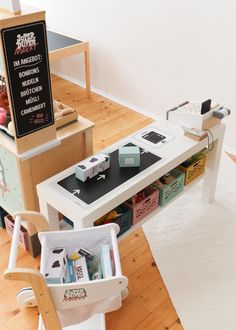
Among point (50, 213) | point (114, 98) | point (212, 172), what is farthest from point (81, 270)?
point (114, 98)

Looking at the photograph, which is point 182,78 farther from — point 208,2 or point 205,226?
point 205,226

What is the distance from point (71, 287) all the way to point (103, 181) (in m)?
0.53

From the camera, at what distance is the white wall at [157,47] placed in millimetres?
2656

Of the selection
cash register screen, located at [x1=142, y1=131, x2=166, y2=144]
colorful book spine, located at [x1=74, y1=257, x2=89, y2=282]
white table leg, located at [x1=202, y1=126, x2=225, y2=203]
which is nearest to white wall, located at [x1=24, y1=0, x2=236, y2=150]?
white table leg, located at [x1=202, y1=126, x2=225, y2=203]

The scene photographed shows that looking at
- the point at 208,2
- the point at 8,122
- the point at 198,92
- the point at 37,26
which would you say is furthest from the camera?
the point at 198,92

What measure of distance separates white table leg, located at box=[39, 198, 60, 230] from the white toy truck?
0.18m

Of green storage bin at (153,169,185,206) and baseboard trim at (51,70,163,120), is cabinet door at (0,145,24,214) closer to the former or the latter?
green storage bin at (153,169,185,206)

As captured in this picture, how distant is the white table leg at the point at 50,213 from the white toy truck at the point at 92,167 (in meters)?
0.18

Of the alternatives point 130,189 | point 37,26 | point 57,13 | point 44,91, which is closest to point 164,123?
point 130,189

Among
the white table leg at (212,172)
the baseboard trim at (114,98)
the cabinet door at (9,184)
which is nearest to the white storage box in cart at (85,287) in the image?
the cabinet door at (9,184)

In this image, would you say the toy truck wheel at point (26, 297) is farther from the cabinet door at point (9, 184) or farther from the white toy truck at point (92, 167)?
the white toy truck at point (92, 167)

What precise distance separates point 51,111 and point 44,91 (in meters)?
0.10

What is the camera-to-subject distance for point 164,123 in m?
2.17

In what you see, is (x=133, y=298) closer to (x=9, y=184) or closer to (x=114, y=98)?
(x=9, y=184)
